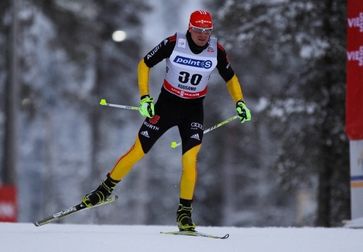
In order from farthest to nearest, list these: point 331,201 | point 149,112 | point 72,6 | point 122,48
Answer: point 122,48, point 72,6, point 331,201, point 149,112

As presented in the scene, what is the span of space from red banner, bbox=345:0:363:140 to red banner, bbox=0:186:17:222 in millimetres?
8675

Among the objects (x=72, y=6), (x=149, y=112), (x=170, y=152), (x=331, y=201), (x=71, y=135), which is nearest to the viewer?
(x=149, y=112)

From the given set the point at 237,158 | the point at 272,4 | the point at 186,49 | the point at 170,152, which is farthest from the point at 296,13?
the point at 170,152

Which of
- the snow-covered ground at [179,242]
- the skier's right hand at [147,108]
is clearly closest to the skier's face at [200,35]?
the skier's right hand at [147,108]

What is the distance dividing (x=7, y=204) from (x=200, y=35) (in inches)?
422

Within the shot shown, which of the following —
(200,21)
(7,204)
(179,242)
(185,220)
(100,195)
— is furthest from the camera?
(7,204)

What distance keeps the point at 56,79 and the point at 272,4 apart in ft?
82.0

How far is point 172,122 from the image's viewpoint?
10188mm

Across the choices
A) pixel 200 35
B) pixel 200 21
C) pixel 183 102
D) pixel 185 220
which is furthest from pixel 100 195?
pixel 200 21

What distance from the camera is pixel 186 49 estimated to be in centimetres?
1001

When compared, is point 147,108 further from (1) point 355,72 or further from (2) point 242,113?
(1) point 355,72

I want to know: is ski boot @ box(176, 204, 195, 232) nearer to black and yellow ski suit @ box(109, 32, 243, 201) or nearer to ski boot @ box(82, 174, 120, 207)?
black and yellow ski suit @ box(109, 32, 243, 201)

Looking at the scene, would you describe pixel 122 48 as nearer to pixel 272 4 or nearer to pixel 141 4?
pixel 141 4

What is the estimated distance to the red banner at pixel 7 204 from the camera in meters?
19.4
